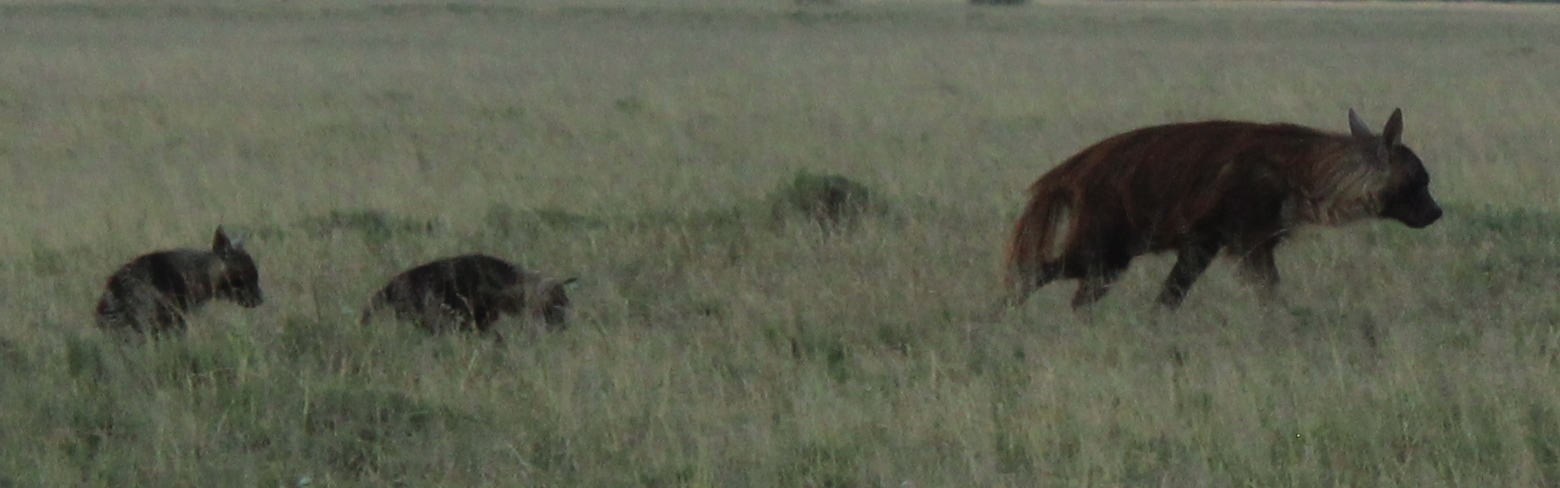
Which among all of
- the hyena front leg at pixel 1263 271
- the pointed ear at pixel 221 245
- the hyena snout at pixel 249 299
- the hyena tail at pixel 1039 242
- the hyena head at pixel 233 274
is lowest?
the hyena front leg at pixel 1263 271

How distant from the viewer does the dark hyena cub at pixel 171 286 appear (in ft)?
20.1

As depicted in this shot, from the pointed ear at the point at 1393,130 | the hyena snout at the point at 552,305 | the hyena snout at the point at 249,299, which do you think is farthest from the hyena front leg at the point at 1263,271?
the hyena snout at the point at 249,299

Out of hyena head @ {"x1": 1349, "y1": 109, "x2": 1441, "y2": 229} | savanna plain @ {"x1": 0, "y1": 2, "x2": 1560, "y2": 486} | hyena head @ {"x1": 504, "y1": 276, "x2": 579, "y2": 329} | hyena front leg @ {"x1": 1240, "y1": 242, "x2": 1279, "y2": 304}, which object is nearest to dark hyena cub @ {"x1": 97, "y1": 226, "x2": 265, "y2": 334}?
savanna plain @ {"x1": 0, "y1": 2, "x2": 1560, "y2": 486}

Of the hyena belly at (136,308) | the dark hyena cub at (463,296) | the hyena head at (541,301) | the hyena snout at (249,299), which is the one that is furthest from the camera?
the hyena snout at (249,299)

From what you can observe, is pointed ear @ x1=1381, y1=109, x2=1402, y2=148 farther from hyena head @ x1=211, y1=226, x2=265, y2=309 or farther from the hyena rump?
hyena head @ x1=211, y1=226, x2=265, y2=309

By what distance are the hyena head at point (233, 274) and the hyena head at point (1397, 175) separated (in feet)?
11.8

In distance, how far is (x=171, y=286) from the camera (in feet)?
20.5

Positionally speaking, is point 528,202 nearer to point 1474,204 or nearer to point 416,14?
point 1474,204

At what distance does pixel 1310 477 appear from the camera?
4.61 meters

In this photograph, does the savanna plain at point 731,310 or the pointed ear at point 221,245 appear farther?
the pointed ear at point 221,245

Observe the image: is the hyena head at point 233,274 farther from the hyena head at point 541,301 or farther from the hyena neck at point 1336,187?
the hyena neck at point 1336,187

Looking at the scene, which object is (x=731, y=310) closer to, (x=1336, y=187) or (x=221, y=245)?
(x=221, y=245)

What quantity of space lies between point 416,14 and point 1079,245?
31.7 meters

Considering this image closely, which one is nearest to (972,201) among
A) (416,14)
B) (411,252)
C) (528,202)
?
(528,202)
